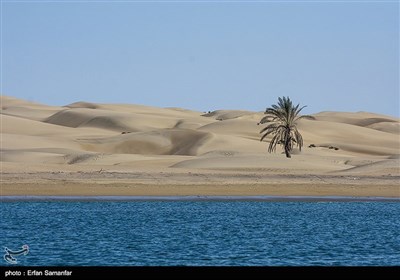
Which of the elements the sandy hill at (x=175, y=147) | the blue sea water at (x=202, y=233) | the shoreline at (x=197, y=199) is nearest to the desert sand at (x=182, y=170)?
the sandy hill at (x=175, y=147)

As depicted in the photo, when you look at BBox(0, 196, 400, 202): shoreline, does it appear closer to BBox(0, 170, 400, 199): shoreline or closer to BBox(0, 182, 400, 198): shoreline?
BBox(0, 170, 400, 199): shoreline

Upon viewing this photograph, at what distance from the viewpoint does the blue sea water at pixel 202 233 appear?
2708 cm

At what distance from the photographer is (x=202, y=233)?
1422 inches

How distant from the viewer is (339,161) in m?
93.3

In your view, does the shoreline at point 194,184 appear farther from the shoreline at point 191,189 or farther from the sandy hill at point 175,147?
the sandy hill at point 175,147

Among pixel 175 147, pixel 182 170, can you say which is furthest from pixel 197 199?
pixel 175 147

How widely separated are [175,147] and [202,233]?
82054 mm

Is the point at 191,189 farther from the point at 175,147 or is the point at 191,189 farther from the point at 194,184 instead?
the point at 175,147

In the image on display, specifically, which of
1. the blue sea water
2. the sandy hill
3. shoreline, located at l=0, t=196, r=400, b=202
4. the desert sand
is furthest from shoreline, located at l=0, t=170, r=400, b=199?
the sandy hill

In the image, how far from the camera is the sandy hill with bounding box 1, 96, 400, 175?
257ft

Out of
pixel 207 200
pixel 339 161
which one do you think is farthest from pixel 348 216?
pixel 339 161

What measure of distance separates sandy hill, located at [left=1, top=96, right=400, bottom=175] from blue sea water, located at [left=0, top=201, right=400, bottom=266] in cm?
2136

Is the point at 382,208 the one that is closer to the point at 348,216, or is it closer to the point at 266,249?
the point at 348,216

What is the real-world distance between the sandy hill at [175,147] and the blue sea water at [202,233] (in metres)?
21.4
